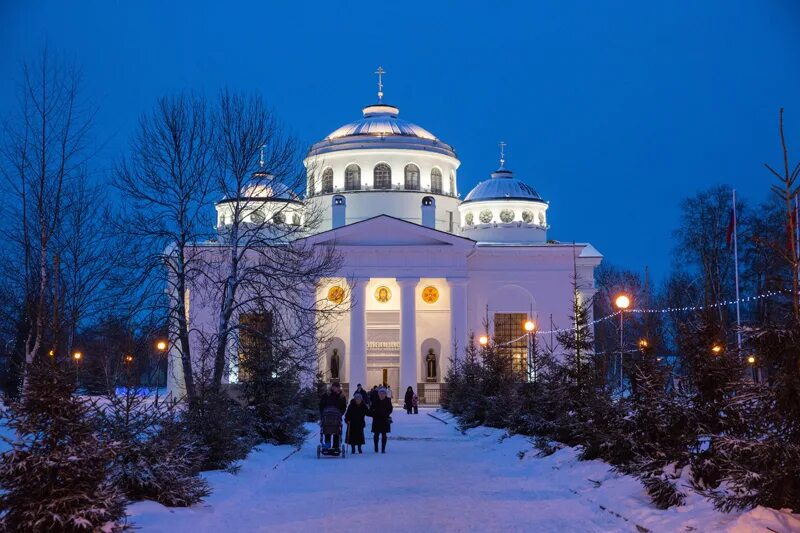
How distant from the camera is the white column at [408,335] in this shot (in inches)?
2254

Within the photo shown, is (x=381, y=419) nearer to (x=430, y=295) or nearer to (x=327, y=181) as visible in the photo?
(x=430, y=295)

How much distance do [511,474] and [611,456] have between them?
2634 millimetres

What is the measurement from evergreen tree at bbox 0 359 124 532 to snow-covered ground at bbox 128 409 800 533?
1.57 metres

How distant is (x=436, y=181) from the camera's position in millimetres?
70688

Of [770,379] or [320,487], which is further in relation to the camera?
[320,487]

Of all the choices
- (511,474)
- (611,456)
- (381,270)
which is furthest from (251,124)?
(381,270)

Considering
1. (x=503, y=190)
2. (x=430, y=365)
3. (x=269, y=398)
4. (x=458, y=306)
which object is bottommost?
(x=269, y=398)

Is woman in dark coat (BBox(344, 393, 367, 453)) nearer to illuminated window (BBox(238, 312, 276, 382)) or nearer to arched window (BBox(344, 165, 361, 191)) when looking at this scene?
illuminated window (BBox(238, 312, 276, 382))

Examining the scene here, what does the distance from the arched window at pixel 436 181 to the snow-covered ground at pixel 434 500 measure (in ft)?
163

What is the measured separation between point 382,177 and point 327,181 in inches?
154

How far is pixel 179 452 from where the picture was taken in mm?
13805

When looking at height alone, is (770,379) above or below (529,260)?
below

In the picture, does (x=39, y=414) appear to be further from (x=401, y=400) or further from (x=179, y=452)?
(x=401, y=400)

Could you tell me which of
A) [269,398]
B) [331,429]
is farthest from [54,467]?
[269,398]
